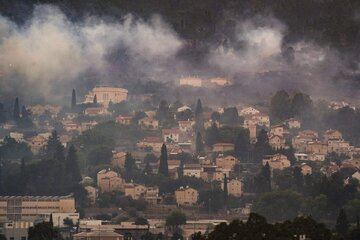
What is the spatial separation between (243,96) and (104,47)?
4082 mm

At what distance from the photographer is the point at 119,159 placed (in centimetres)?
4728

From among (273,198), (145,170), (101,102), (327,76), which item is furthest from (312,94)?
(273,198)

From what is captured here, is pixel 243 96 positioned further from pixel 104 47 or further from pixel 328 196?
pixel 328 196

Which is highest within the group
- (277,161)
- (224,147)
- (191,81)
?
(191,81)

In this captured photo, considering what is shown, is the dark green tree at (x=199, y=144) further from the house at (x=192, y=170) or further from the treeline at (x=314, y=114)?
the treeline at (x=314, y=114)

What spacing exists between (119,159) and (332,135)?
569 cm

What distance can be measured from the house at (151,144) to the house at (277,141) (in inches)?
100

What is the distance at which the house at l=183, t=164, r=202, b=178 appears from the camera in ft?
151

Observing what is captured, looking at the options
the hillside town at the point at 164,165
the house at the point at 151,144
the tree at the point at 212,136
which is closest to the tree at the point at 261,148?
the hillside town at the point at 164,165

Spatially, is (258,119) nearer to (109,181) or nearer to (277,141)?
(277,141)

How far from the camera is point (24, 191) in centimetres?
4394

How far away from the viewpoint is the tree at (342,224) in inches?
1419

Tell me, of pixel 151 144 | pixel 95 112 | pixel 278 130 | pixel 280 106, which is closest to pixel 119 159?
pixel 151 144

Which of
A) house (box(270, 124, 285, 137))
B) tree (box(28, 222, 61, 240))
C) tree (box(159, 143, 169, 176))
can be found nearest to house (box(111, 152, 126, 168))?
tree (box(159, 143, 169, 176))
